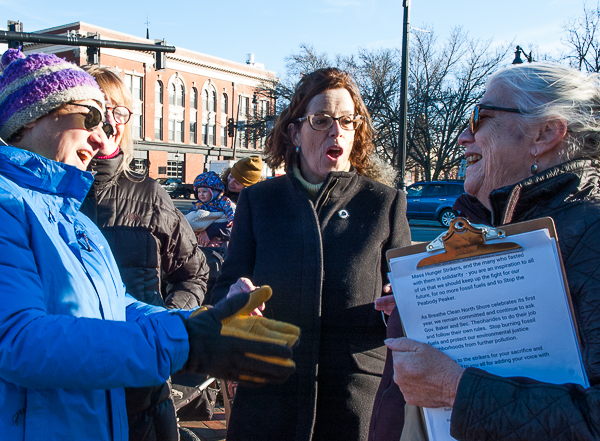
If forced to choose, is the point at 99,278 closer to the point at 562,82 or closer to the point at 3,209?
the point at 3,209

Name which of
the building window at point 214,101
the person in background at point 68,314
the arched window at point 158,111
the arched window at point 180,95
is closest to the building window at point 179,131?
the arched window at point 158,111

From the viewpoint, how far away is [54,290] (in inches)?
48.9

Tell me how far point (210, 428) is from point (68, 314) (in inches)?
122

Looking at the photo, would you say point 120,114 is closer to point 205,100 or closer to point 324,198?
point 324,198

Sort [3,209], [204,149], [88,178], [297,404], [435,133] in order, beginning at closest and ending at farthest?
1. [3,209]
2. [88,178]
3. [297,404]
4. [435,133]
5. [204,149]

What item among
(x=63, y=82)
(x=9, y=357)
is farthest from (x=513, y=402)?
(x=63, y=82)

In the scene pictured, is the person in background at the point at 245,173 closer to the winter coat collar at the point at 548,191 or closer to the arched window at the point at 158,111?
the winter coat collar at the point at 548,191

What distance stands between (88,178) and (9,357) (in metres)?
0.59

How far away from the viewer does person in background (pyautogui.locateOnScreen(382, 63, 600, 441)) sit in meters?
1.07

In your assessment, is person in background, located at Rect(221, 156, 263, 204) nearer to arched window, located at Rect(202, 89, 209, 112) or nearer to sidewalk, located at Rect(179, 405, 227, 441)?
sidewalk, located at Rect(179, 405, 227, 441)

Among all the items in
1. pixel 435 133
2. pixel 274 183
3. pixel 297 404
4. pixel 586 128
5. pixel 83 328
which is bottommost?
pixel 297 404

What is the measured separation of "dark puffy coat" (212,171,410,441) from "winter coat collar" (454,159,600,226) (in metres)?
0.73

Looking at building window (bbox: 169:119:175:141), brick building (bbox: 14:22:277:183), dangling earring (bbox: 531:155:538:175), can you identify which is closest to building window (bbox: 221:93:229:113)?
brick building (bbox: 14:22:277:183)

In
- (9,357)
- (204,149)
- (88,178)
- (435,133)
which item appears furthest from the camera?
(204,149)
